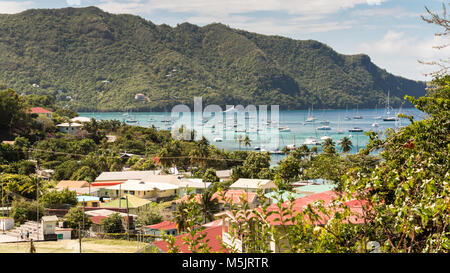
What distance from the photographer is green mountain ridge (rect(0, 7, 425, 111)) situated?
138 m

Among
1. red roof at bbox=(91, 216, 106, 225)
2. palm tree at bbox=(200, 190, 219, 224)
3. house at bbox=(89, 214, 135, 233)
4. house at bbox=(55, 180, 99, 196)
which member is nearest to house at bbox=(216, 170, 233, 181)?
house at bbox=(55, 180, 99, 196)

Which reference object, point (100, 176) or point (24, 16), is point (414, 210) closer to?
point (100, 176)

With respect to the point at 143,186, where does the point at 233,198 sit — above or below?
above

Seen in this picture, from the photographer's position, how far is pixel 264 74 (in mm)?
160375

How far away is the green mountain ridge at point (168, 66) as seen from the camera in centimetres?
13838

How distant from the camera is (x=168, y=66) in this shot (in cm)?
15262

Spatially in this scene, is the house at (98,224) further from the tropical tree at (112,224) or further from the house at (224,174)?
the house at (224,174)

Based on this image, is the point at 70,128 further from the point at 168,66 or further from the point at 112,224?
the point at 168,66

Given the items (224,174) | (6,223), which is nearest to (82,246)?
(6,223)

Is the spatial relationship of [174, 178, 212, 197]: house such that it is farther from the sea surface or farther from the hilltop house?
the sea surface

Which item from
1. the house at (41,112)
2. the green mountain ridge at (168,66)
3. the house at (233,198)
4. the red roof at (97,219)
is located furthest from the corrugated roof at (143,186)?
the green mountain ridge at (168,66)

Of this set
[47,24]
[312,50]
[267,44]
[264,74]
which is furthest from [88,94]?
[312,50]

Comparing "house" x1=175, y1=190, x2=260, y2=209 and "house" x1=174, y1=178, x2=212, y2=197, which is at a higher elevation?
"house" x1=175, y1=190, x2=260, y2=209
